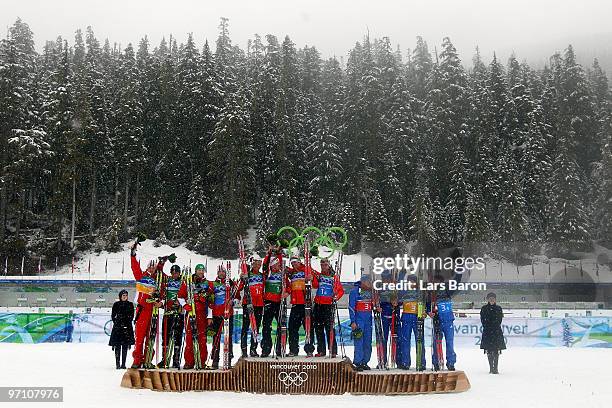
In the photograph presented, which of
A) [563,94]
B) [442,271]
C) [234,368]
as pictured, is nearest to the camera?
[234,368]

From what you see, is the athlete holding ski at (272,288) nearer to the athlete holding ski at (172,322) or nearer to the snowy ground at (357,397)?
the snowy ground at (357,397)

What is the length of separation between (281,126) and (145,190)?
1348cm

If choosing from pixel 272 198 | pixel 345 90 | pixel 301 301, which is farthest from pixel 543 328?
pixel 345 90

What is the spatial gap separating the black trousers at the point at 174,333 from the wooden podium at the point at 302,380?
830mm

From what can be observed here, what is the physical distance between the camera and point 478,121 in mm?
51500

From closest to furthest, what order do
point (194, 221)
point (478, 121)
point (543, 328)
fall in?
point (543, 328) → point (194, 221) → point (478, 121)

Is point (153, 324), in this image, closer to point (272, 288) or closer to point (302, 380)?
point (272, 288)

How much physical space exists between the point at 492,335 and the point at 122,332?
856 cm

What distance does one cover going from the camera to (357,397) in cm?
1020

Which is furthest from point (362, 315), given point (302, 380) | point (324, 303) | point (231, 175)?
point (231, 175)

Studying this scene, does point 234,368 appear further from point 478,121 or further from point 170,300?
point 478,121

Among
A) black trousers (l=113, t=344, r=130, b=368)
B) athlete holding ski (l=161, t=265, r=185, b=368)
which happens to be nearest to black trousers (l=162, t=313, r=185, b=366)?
athlete holding ski (l=161, t=265, r=185, b=368)

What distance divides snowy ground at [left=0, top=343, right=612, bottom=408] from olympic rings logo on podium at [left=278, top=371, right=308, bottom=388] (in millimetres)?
337

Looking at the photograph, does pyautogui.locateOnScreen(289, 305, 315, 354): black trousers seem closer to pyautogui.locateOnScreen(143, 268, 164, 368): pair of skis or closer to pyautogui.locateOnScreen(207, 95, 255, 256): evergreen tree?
pyautogui.locateOnScreen(143, 268, 164, 368): pair of skis
